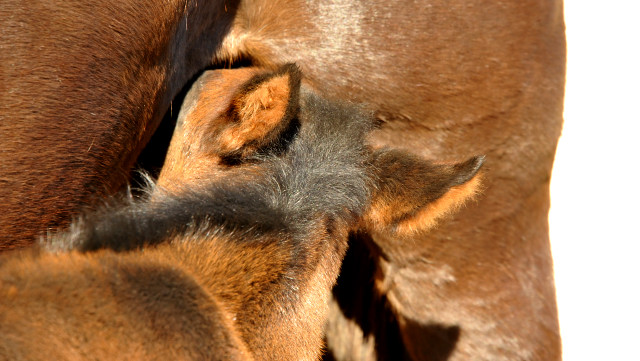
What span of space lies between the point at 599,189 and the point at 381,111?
1.99m

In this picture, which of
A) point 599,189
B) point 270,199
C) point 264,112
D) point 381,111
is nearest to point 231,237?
point 270,199

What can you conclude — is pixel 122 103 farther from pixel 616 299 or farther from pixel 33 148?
pixel 616 299

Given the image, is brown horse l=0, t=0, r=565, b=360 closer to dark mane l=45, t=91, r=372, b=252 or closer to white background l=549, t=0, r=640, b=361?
dark mane l=45, t=91, r=372, b=252

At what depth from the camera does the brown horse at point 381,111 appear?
5.37 ft

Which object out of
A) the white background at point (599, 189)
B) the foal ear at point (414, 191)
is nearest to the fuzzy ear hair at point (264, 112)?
the foal ear at point (414, 191)

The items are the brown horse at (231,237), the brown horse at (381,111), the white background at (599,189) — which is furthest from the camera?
the white background at (599,189)

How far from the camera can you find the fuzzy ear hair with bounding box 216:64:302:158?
1683mm

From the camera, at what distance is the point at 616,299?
11.7 feet

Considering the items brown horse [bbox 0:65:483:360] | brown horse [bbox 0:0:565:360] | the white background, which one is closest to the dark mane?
brown horse [bbox 0:65:483:360]

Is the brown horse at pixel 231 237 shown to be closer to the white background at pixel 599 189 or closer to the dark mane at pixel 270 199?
the dark mane at pixel 270 199

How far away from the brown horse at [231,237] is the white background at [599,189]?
2.11 meters

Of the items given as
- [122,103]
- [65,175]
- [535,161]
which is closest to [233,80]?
[122,103]

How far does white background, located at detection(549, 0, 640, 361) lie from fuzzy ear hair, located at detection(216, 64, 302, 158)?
2.38 metres

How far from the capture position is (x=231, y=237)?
1.37 meters
